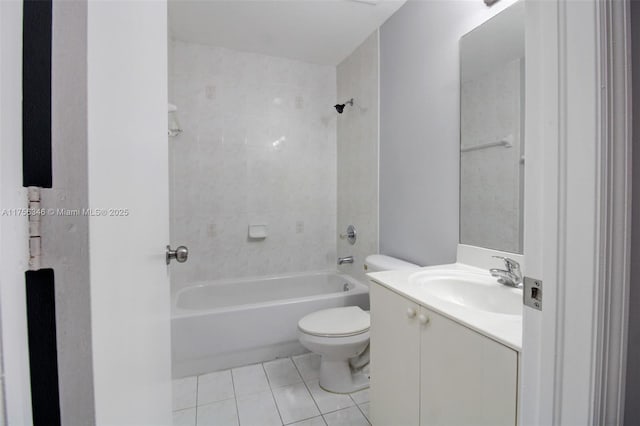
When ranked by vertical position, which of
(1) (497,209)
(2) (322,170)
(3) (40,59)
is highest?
(2) (322,170)

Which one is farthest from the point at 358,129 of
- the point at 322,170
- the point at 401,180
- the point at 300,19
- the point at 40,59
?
the point at 40,59

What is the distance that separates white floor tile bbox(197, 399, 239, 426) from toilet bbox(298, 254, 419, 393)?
0.50 m

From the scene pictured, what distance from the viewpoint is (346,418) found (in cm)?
147

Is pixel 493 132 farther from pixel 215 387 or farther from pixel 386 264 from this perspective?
pixel 215 387

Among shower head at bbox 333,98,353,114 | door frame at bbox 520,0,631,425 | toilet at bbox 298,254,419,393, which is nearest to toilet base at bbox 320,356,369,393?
toilet at bbox 298,254,419,393

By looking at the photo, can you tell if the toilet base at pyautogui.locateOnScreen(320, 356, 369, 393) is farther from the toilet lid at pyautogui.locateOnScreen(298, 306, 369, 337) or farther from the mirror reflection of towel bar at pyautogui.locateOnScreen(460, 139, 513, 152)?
the mirror reflection of towel bar at pyautogui.locateOnScreen(460, 139, 513, 152)

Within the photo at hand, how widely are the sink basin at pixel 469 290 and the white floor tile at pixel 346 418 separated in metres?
0.81

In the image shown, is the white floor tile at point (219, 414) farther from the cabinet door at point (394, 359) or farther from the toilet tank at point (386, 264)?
the toilet tank at point (386, 264)

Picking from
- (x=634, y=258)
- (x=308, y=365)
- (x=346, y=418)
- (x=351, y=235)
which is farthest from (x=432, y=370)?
(x=351, y=235)

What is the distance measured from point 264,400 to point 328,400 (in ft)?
1.20

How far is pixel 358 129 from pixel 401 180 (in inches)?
30.3

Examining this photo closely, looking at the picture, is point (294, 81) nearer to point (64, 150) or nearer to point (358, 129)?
point (358, 129)

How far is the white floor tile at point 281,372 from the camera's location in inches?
70.1

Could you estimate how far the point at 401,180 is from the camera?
194cm
